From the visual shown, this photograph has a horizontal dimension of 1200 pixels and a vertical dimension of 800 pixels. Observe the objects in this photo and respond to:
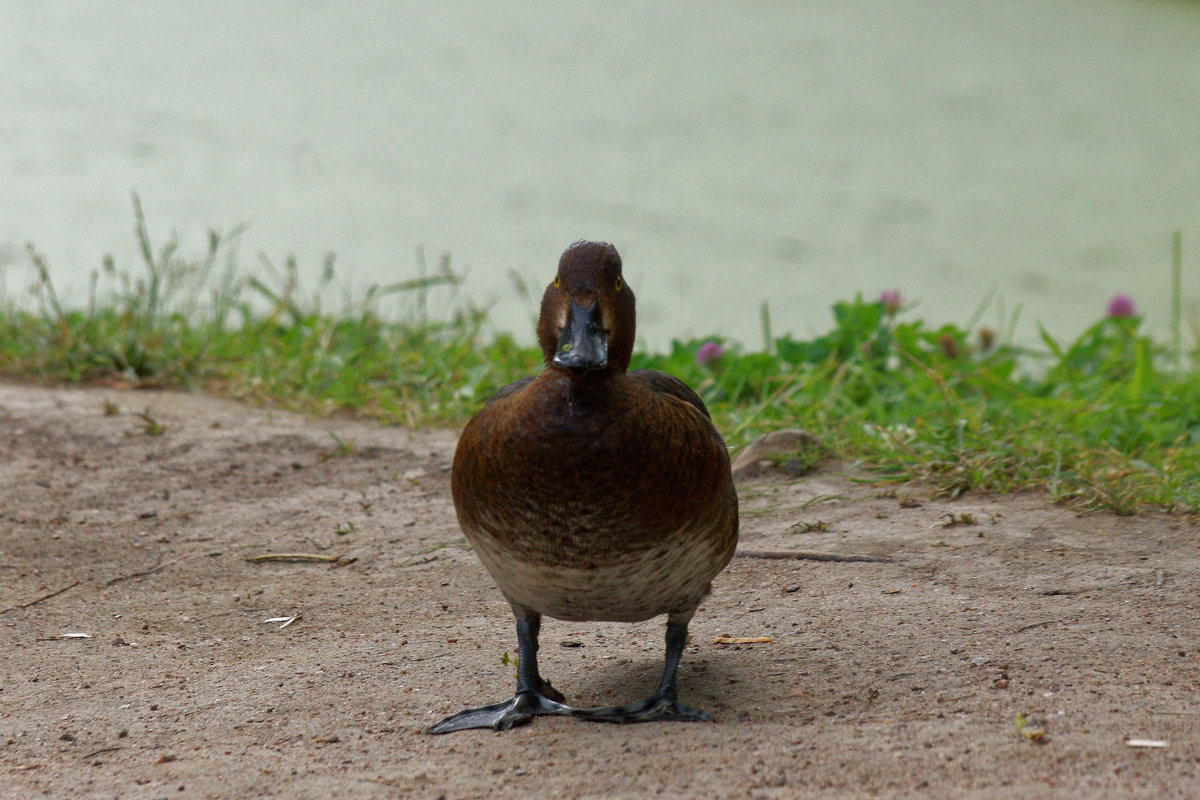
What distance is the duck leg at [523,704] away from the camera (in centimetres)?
238

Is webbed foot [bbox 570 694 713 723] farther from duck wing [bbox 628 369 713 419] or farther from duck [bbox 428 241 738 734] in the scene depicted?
duck wing [bbox 628 369 713 419]

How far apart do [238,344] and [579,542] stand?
11.8 feet

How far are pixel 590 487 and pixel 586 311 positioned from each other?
0.33 meters

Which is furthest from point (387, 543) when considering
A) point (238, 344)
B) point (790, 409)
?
point (238, 344)

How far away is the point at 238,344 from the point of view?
17.8 feet

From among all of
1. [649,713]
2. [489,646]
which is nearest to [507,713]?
[649,713]

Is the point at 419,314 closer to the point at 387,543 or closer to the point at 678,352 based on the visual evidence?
the point at 678,352

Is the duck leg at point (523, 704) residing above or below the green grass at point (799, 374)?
below

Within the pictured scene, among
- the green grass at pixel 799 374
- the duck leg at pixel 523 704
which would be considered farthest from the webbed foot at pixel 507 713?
the green grass at pixel 799 374

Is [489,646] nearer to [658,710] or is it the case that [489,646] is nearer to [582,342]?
[658,710]

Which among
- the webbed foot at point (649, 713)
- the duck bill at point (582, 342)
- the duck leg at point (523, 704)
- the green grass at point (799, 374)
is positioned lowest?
the webbed foot at point (649, 713)

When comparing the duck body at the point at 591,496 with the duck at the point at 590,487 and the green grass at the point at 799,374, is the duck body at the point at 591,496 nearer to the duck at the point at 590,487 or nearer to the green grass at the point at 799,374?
the duck at the point at 590,487

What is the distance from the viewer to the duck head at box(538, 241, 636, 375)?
7.34 feet

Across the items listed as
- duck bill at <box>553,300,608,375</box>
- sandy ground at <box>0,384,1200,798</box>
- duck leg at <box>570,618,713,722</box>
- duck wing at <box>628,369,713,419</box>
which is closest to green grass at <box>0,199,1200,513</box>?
sandy ground at <box>0,384,1200,798</box>
